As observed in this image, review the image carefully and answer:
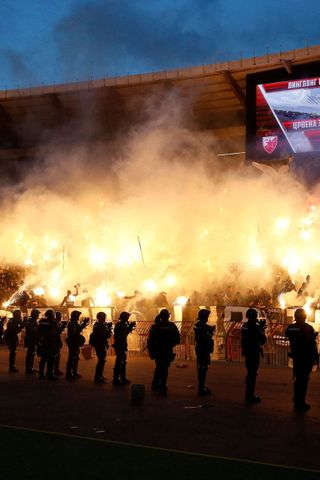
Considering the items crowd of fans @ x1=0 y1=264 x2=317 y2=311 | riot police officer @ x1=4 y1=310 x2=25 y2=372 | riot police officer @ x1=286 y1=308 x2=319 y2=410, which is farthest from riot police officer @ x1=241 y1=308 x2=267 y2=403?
crowd of fans @ x1=0 y1=264 x2=317 y2=311

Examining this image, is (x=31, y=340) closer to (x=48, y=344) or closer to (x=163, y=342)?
(x=48, y=344)

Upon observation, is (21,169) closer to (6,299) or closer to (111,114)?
(111,114)

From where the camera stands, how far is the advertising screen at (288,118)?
16.9m

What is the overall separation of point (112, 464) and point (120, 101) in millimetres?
19408

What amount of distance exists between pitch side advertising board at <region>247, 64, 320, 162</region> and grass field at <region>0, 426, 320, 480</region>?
532 inches

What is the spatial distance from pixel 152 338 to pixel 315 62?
41.2 feet

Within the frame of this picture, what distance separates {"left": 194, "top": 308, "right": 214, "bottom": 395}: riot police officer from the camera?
786 cm

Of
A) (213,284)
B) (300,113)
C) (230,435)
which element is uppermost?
(300,113)

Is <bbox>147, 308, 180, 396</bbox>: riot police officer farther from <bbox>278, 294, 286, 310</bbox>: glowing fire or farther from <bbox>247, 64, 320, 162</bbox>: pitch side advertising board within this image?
<bbox>247, 64, 320, 162</bbox>: pitch side advertising board

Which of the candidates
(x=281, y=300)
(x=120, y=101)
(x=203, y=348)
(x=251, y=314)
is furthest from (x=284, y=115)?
(x=251, y=314)

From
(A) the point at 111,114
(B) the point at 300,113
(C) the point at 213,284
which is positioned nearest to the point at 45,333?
(C) the point at 213,284

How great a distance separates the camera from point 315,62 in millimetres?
17594

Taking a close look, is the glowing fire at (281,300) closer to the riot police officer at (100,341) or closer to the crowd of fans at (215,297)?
the crowd of fans at (215,297)

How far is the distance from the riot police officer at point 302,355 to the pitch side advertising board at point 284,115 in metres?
10.8
